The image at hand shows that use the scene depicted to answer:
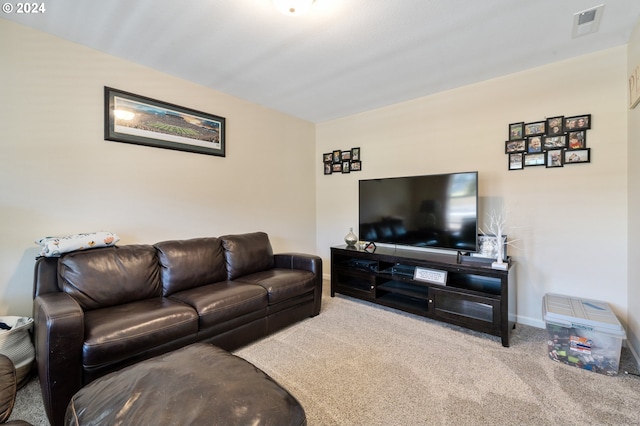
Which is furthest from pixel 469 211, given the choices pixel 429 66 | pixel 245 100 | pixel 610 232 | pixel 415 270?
pixel 245 100

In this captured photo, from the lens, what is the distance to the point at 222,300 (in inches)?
82.0

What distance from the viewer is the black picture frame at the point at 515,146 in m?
2.64

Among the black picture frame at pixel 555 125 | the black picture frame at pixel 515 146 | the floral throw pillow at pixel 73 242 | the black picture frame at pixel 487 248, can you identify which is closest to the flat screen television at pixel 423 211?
the black picture frame at pixel 487 248

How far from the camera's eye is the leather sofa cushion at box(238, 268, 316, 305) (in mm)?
2426

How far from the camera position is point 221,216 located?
3.22 m

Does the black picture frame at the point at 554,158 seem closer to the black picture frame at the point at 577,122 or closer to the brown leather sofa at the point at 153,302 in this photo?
the black picture frame at the point at 577,122

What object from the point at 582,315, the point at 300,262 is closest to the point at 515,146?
the point at 582,315

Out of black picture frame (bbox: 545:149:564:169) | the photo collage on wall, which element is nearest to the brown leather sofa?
the photo collage on wall

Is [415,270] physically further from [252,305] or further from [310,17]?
[310,17]

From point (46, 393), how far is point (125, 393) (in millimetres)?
787

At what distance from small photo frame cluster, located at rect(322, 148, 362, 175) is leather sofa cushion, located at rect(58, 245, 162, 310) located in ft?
8.74

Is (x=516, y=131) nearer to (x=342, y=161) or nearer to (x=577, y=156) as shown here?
(x=577, y=156)

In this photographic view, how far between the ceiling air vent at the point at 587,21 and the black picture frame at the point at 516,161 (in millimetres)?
976

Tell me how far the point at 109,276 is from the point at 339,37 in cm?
252
